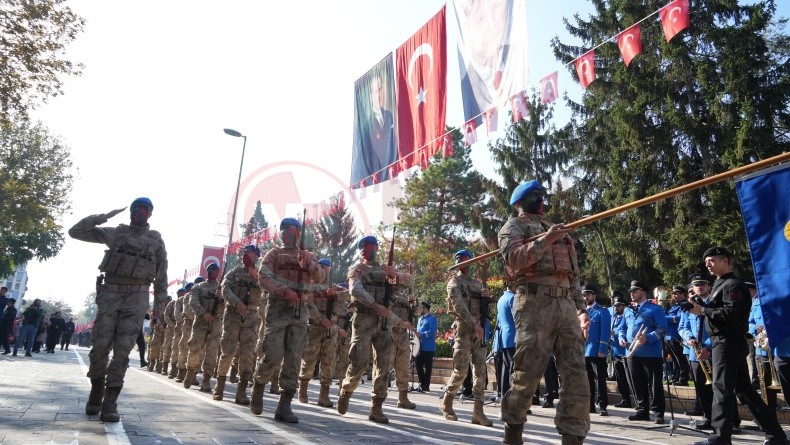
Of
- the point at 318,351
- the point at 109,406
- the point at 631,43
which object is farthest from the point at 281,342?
the point at 631,43

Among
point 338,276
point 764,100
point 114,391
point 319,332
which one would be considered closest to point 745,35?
point 764,100

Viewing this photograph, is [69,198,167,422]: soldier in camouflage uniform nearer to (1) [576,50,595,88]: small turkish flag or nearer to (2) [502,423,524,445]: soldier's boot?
(2) [502,423,524,445]: soldier's boot

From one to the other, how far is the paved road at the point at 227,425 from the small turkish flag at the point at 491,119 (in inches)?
241

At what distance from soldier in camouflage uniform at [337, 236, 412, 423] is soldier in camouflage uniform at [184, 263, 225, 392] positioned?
173 inches

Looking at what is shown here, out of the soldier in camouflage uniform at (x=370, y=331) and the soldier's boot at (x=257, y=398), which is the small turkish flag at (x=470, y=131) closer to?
the soldier in camouflage uniform at (x=370, y=331)

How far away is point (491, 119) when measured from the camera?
1324cm

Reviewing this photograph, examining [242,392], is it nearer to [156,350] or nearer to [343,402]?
[343,402]

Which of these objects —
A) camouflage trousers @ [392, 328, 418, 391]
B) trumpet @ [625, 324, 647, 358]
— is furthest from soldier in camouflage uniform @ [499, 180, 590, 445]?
camouflage trousers @ [392, 328, 418, 391]

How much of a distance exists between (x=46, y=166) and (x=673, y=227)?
36236 mm

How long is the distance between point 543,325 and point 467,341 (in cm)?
358

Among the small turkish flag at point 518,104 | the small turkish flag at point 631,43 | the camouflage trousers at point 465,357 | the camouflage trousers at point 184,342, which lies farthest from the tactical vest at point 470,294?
the camouflage trousers at point 184,342

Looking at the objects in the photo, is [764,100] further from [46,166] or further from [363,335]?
[46,166]

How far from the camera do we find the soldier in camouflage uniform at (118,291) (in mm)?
6750

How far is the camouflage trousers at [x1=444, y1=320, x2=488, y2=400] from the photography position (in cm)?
830
